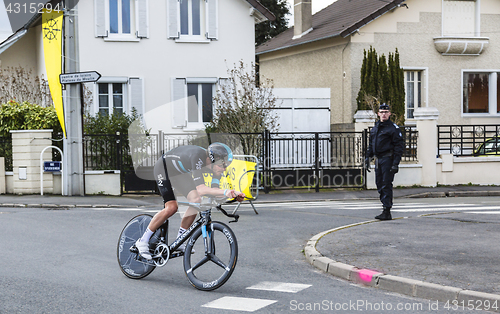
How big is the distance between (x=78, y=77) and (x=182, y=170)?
980 centimetres

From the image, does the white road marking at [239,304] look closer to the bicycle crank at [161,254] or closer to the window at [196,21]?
the bicycle crank at [161,254]

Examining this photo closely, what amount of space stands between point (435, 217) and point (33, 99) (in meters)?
16.3

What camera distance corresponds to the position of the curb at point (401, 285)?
17.9 feet

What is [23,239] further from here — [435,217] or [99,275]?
[435,217]

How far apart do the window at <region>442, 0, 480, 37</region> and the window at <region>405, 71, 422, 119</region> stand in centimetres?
225

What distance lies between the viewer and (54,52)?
14891 mm

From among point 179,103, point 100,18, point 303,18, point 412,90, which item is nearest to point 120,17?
point 100,18

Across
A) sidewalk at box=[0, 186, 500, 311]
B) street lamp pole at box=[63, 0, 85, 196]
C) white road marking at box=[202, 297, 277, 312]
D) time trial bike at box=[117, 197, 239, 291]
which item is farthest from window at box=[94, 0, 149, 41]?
white road marking at box=[202, 297, 277, 312]

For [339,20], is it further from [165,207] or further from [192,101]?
[165,207]

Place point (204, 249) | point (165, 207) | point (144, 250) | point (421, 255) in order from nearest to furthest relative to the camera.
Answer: point (204, 249)
point (165, 207)
point (144, 250)
point (421, 255)

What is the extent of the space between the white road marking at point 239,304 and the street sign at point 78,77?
10157 millimetres

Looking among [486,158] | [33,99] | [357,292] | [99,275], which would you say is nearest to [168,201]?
[99,275]

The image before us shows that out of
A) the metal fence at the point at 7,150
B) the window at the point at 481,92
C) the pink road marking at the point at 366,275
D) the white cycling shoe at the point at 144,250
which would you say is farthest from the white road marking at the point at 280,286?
the window at the point at 481,92

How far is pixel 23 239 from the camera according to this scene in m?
8.86
